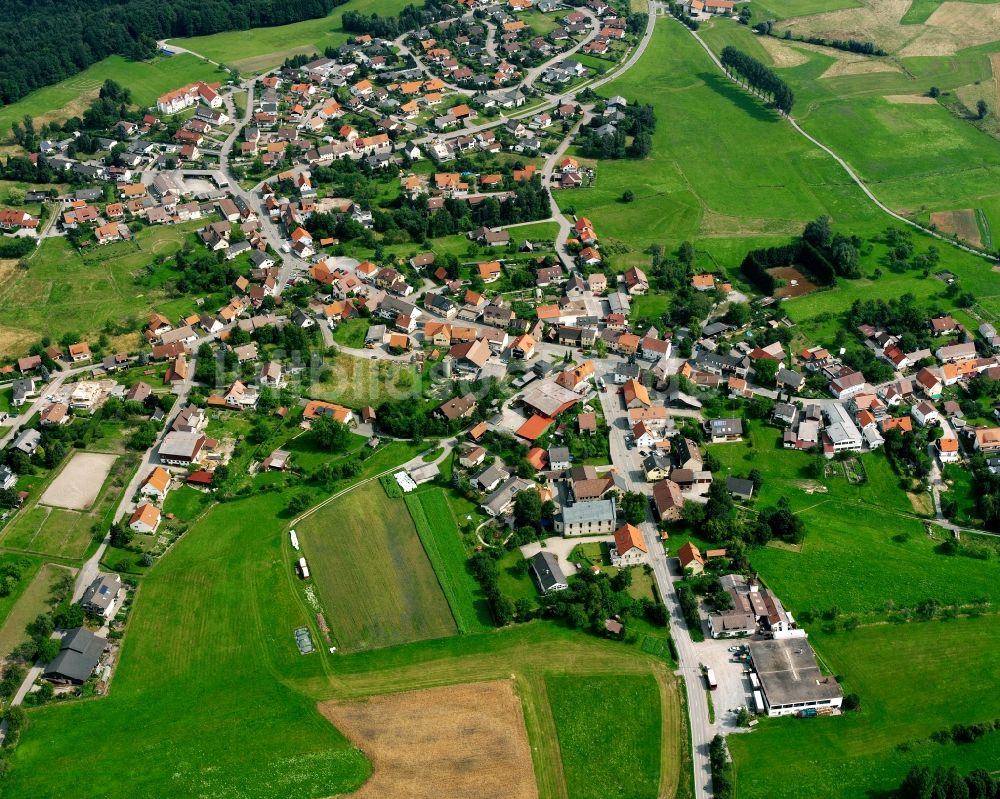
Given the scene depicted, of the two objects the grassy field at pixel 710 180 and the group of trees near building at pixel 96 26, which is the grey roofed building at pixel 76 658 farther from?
the group of trees near building at pixel 96 26

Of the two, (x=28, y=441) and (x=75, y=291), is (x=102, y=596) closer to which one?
(x=28, y=441)

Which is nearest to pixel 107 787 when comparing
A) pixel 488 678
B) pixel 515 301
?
pixel 488 678

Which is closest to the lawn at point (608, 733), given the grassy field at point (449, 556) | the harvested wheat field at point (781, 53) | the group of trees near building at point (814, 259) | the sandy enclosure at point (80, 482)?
the grassy field at point (449, 556)

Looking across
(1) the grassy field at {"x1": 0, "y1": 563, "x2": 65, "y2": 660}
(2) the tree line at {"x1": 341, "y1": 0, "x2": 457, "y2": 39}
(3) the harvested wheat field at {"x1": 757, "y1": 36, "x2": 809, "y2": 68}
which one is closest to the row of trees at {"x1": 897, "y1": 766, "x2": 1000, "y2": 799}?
(1) the grassy field at {"x1": 0, "y1": 563, "x2": 65, "y2": 660}

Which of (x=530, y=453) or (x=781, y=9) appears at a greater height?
(x=781, y=9)

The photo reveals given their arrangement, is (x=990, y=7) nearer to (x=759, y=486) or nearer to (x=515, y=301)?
(x=515, y=301)

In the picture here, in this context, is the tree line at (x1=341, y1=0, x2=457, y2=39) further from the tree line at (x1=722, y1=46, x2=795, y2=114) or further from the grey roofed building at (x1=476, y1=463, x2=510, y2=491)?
the grey roofed building at (x1=476, y1=463, x2=510, y2=491)

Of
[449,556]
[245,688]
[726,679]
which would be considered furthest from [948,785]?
[245,688]
